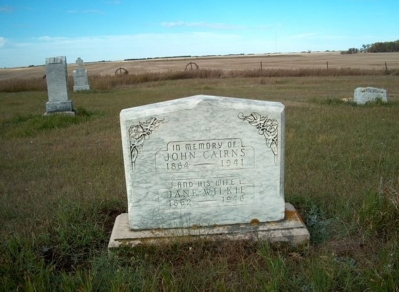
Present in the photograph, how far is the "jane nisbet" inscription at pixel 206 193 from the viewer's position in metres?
3.32

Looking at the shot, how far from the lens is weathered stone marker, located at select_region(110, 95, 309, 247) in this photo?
3.20m

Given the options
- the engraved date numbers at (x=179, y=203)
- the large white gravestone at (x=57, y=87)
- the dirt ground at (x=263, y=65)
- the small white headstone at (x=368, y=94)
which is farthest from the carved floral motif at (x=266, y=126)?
the dirt ground at (x=263, y=65)

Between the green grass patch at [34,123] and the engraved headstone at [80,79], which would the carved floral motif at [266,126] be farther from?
the engraved headstone at [80,79]

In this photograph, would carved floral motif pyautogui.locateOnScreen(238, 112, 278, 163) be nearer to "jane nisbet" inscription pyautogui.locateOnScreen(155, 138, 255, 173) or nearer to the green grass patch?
"jane nisbet" inscription pyautogui.locateOnScreen(155, 138, 255, 173)

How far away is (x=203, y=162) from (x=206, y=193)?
0.89 ft

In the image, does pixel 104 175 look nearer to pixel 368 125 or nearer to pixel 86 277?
pixel 86 277

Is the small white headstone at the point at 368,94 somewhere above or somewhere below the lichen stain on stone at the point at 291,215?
above

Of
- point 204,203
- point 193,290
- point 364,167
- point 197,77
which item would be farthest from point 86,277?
point 197,77

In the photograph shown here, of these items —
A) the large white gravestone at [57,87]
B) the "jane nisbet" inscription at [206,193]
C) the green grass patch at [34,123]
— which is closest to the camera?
the "jane nisbet" inscription at [206,193]

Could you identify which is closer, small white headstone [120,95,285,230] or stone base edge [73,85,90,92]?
small white headstone [120,95,285,230]

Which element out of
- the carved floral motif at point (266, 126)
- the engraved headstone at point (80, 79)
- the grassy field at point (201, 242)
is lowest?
the grassy field at point (201, 242)

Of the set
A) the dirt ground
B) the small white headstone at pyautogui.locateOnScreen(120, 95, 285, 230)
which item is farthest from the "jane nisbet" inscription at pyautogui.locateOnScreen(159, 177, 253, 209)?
the dirt ground

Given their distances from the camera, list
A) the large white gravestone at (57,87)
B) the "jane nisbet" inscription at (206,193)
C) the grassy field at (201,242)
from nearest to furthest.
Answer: the grassy field at (201,242)
the "jane nisbet" inscription at (206,193)
the large white gravestone at (57,87)

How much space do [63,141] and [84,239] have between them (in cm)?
506
